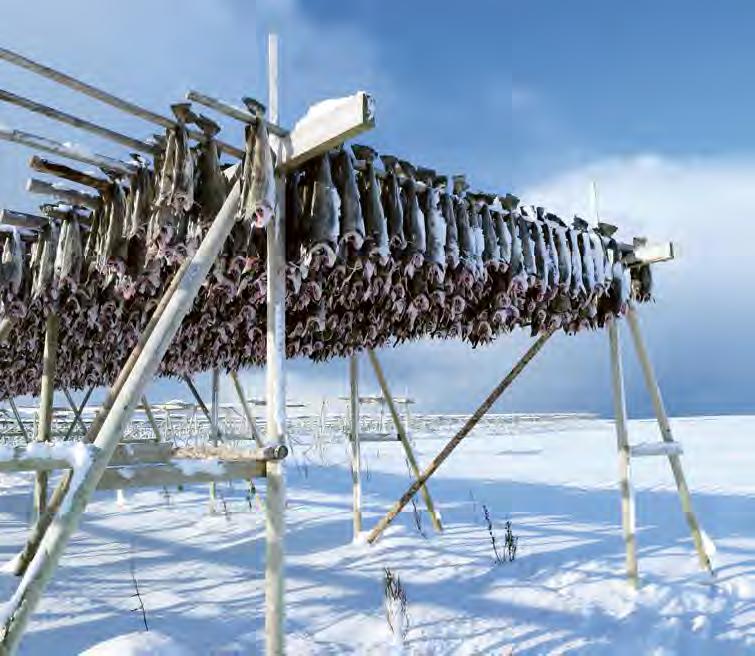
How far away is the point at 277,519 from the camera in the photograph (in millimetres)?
3289

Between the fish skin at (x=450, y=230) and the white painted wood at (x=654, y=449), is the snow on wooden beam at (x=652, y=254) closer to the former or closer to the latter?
the white painted wood at (x=654, y=449)

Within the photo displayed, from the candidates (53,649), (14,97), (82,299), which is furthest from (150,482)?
(82,299)

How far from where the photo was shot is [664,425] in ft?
20.9

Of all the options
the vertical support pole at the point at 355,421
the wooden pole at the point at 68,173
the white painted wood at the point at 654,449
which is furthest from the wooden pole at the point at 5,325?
the white painted wood at the point at 654,449

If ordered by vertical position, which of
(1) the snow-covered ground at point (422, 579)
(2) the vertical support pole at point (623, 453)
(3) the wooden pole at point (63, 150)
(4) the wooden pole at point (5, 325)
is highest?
(3) the wooden pole at point (63, 150)

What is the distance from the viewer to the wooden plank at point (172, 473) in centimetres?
293

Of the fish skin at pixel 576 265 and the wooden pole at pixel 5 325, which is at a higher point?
the fish skin at pixel 576 265

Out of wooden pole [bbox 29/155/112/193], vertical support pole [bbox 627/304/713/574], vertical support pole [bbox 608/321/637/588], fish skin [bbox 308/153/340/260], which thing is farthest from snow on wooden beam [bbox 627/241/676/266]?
wooden pole [bbox 29/155/112/193]

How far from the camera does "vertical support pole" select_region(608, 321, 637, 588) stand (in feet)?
18.6

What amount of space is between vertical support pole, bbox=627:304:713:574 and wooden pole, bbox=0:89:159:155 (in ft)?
16.0

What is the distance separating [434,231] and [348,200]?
802 mm

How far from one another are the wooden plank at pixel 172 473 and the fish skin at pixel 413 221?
185 cm

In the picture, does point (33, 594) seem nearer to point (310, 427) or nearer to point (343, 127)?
point (343, 127)

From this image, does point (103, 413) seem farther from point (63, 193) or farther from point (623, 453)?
point (623, 453)
